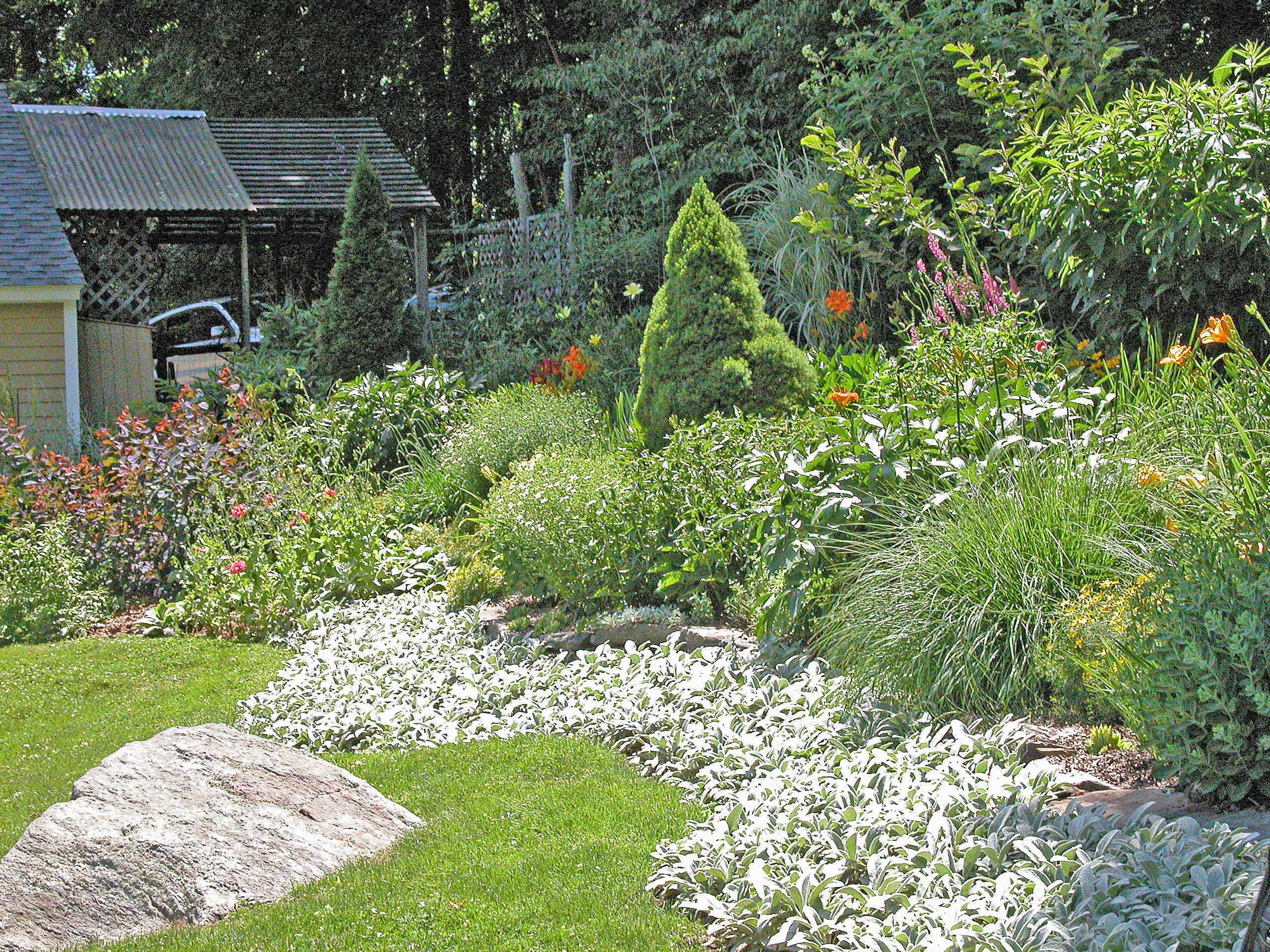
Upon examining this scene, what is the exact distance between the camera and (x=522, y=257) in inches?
537

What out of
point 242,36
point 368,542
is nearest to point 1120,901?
point 368,542

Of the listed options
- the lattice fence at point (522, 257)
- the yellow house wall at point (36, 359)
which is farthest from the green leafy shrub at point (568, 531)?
the yellow house wall at point (36, 359)

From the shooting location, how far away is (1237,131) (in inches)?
210

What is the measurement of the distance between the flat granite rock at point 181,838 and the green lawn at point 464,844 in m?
0.10

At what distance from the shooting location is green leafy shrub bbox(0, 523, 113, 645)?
23.1ft

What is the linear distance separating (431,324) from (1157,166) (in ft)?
31.7

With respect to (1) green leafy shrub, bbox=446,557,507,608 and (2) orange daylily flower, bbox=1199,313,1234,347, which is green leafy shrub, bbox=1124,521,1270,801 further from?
(1) green leafy shrub, bbox=446,557,507,608

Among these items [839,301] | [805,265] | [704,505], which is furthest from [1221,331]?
[805,265]

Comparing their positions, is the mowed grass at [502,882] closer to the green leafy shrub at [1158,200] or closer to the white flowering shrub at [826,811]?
the white flowering shrub at [826,811]

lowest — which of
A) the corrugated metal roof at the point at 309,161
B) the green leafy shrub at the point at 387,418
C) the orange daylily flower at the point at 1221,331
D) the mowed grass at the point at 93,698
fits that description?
the mowed grass at the point at 93,698

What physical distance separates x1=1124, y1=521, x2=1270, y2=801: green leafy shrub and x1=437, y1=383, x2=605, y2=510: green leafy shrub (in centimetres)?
491

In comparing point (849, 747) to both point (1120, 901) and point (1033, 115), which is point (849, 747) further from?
point (1033, 115)

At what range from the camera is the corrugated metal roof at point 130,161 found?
46.2ft

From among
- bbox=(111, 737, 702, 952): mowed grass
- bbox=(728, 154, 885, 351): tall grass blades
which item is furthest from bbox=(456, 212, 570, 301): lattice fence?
bbox=(111, 737, 702, 952): mowed grass
